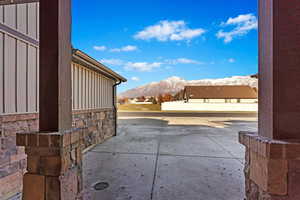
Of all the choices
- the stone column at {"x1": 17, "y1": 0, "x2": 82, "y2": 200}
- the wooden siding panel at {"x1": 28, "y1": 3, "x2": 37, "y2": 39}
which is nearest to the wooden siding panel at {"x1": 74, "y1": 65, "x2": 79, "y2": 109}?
the wooden siding panel at {"x1": 28, "y1": 3, "x2": 37, "y2": 39}

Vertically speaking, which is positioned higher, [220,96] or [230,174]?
[220,96]

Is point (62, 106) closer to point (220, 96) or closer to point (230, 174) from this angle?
point (230, 174)

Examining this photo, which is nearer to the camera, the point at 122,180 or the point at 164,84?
the point at 122,180

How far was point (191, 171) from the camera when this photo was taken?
10.1 ft

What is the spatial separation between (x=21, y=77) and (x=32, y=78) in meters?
0.22

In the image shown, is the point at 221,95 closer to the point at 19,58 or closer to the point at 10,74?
the point at 19,58

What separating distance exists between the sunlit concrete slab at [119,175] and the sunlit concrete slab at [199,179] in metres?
0.24

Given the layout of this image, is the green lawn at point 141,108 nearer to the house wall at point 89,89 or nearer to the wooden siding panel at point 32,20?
the house wall at point 89,89

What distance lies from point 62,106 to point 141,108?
21250 millimetres

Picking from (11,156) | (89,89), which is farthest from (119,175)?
(89,89)

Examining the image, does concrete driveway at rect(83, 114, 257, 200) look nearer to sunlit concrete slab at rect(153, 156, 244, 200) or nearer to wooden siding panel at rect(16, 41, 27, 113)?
sunlit concrete slab at rect(153, 156, 244, 200)

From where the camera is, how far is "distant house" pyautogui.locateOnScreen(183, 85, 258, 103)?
2636 centimetres

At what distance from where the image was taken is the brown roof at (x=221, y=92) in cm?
2661

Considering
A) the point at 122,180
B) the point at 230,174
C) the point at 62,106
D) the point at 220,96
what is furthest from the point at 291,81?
the point at 220,96
